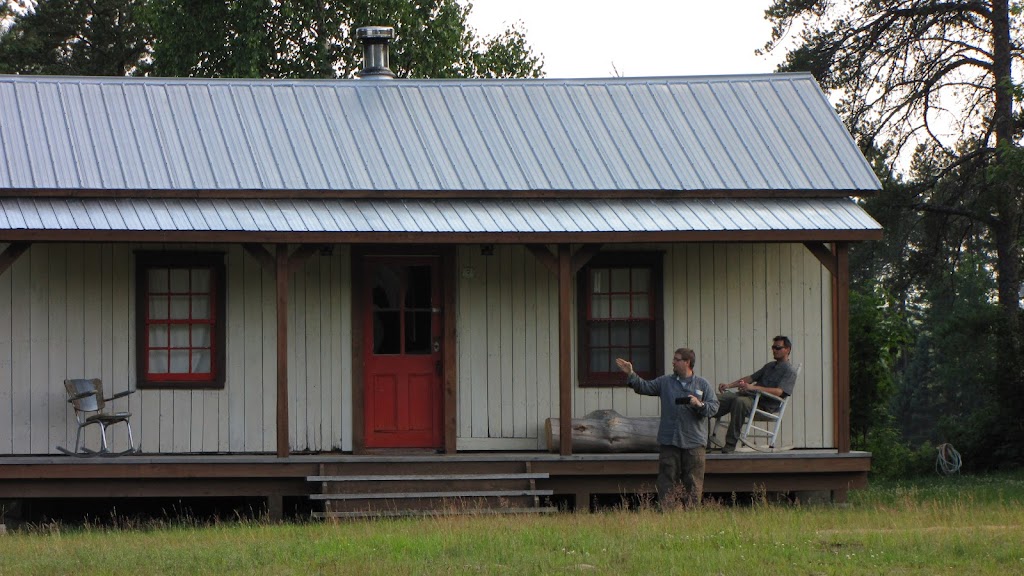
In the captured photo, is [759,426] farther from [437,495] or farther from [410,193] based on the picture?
[410,193]

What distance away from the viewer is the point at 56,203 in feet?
44.8

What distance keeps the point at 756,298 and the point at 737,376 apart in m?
0.82

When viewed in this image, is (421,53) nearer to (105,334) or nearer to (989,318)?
(989,318)

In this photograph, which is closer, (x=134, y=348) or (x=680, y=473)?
(x=680, y=473)

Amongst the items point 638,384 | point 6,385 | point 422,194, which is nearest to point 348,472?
point 422,194

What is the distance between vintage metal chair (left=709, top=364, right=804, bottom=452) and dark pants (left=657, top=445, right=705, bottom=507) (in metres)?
1.46

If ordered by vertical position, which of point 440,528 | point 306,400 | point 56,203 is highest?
point 56,203

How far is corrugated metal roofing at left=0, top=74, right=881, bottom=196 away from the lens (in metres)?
14.3

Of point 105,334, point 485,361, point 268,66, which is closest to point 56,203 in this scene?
A: point 105,334

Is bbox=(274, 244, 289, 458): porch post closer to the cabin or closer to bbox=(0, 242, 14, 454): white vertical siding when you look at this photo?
the cabin

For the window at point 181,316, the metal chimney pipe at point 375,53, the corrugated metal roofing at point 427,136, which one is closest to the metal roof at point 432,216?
the corrugated metal roofing at point 427,136

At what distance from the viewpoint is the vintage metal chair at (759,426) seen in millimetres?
13797

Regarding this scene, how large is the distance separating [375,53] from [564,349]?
5793 millimetres

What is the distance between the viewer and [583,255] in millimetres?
13453
